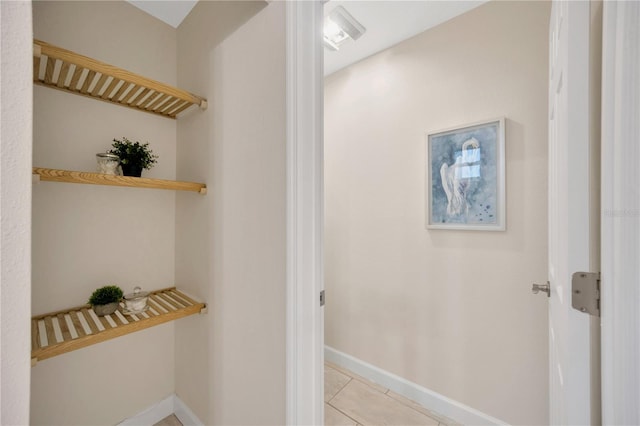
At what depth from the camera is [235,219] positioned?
1176mm

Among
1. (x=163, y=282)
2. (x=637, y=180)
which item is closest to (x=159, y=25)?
(x=163, y=282)

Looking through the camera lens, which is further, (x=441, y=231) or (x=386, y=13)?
(x=441, y=231)

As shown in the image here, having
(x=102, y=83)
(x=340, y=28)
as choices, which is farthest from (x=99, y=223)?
(x=340, y=28)

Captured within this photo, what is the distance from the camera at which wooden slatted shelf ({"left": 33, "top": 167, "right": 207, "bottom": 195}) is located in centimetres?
95

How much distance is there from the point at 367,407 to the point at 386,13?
2.45 meters

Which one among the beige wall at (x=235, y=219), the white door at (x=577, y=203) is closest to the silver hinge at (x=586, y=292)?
the white door at (x=577, y=203)

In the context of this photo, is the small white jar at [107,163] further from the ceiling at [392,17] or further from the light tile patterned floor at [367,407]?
the light tile patterned floor at [367,407]

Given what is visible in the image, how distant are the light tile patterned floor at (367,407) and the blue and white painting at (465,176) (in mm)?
1185

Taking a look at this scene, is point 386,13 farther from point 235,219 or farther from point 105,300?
point 105,300

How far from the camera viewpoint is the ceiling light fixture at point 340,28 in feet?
5.09

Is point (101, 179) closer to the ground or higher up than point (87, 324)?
higher up

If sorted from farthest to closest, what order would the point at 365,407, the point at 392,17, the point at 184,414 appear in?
the point at 365,407, the point at 392,17, the point at 184,414

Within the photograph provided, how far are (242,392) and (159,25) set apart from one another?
2.05 meters

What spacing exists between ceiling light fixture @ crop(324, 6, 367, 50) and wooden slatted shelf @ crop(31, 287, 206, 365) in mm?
1793
